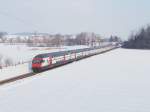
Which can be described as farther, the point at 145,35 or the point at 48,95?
the point at 145,35

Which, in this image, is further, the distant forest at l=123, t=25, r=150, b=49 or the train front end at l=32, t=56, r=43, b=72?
the distant forest at l=123, t=25, r=150, b=49

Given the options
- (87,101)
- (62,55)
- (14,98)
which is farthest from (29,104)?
(62,55)

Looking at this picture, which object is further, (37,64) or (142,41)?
(142,41)

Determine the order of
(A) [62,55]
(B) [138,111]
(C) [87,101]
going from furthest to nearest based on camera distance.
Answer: (A) [62,55] → (C) [87,101] → (B) [138,111]

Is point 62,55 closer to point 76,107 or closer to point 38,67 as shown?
point 38,67

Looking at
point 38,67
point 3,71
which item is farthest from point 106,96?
point 3,71

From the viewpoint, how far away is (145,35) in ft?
367

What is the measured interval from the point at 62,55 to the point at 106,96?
797 inches

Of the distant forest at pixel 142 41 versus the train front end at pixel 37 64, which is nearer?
the train front end at pixel 37 64

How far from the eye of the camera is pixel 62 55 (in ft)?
111

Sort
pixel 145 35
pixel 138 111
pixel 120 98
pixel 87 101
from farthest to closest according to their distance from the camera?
pixel 145 35, pixel 120 98, pixel 87 101, pixel 138 111

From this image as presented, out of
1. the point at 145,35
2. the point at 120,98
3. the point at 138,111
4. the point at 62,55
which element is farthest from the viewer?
the point at 145,35

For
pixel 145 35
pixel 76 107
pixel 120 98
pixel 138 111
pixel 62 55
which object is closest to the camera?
pixel 138 111

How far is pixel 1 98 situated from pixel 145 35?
10567 cm
